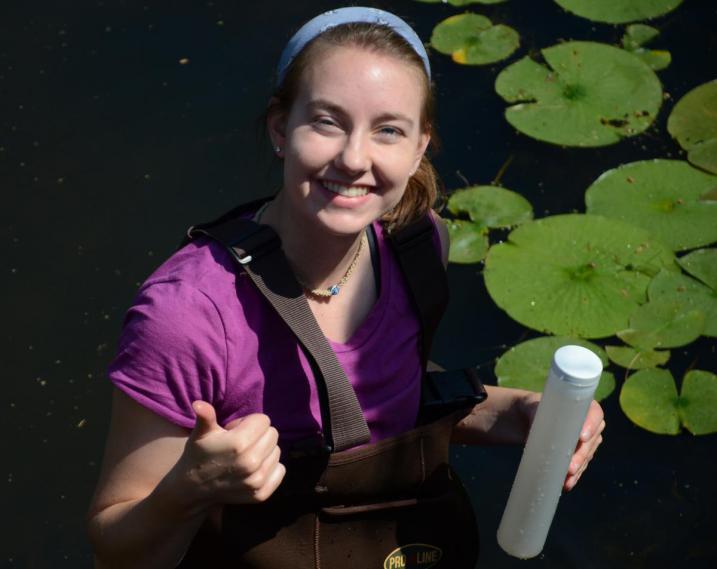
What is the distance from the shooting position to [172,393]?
3.73 feet

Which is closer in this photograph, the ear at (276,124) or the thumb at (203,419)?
the thumb at (203,419)

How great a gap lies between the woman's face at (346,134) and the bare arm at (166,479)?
0.90ft

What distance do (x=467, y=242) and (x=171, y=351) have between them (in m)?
1.13

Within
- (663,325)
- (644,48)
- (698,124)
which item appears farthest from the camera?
(644,48)

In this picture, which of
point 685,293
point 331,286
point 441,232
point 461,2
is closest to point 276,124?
point 331,286

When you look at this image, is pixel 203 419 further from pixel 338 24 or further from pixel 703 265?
pixel 703 265

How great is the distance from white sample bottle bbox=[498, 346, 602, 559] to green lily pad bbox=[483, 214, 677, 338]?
0.80 meters

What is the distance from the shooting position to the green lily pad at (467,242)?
84.4 inches

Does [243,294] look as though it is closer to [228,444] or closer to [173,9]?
[228,444]

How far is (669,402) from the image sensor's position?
1900 mm

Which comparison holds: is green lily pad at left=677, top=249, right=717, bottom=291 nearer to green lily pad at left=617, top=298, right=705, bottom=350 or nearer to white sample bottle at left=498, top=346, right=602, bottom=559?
green lily pad at left=617, top=298, right=705, bottom=350

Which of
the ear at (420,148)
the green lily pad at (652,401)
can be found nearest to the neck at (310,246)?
the ear at (420,148)

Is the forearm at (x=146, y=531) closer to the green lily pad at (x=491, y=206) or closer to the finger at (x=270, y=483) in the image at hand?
the finger at (x=270, y=483)

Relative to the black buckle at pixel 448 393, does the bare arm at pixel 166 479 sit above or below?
above
